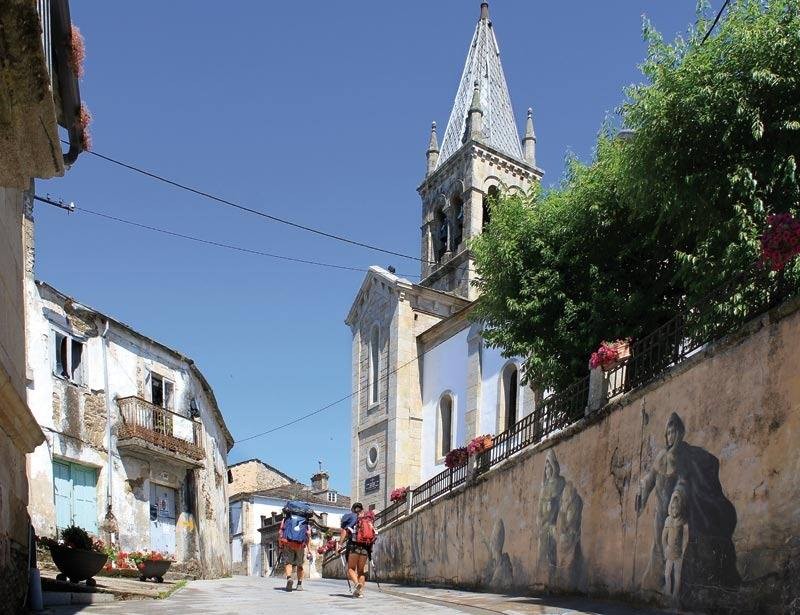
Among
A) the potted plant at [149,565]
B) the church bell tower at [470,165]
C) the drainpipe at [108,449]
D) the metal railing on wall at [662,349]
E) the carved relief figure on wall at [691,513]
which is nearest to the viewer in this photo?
the carved relief figure on wall at [691,513]

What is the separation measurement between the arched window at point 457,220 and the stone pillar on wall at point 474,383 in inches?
591

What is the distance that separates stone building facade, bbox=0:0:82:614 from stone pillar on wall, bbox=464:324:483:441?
23663 millimetres

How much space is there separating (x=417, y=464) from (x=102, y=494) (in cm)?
1869

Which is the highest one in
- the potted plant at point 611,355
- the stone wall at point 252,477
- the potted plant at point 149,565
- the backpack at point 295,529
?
the potted plant at point 611,355

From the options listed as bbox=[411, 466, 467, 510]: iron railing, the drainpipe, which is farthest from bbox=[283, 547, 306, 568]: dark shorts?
the drainpipe

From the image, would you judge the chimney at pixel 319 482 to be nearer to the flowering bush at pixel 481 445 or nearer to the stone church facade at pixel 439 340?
the stone church facade at pixel 439 340

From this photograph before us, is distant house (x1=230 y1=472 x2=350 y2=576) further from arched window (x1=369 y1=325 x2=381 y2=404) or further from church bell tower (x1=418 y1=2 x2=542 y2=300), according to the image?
church bell tower (x1=418 y1=2 x2=542 y2=300)

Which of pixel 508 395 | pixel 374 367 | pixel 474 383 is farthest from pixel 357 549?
pixel 374 367

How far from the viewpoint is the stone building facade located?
15.1 feet

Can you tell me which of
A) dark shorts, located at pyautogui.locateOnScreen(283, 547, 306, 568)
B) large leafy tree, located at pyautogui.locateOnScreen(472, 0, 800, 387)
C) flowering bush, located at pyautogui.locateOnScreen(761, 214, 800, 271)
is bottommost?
dark shorts, located at pyautogui.locateOnScreen(283, 547, 306, 568)

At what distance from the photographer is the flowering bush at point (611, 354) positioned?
44.4ft

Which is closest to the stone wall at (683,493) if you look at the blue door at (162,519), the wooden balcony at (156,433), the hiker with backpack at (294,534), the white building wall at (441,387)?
the hiker with backpack at (294,534)

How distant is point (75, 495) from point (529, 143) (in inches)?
1607

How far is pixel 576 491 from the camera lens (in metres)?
13.6
